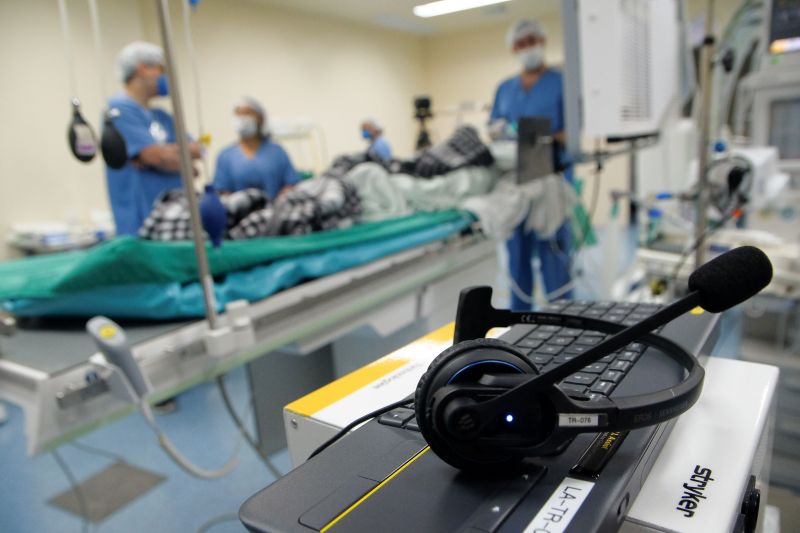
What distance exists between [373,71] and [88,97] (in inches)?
133

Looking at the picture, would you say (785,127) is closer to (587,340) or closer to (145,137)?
(587,340)

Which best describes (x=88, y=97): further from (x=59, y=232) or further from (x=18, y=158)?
(x=59, y=232)

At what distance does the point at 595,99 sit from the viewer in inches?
45.7

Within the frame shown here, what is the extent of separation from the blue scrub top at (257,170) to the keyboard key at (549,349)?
2.53 m

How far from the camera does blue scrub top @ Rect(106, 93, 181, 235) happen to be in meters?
2.29

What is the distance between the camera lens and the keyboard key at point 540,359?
543mm

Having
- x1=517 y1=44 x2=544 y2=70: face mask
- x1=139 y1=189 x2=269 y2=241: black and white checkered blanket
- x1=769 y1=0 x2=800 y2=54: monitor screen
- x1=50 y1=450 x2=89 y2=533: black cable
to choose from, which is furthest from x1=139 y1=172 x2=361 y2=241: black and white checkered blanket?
x1=517 y1=44 x2=544 y2=70: face mask

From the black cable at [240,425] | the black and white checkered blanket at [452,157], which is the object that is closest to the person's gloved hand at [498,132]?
the black and white checkered blanket at [452,157]

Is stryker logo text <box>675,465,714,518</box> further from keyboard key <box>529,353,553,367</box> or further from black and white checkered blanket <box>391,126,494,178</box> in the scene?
black and white checkered blanket <box>391,126,494,178</box>

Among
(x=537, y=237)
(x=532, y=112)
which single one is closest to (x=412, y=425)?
(x=537, y=237)

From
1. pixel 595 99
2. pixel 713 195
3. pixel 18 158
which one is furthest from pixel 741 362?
pixel 18 158

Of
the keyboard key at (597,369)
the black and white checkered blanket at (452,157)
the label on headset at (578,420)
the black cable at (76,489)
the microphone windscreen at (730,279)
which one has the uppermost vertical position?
the black and white checkered blanket at (452,157)

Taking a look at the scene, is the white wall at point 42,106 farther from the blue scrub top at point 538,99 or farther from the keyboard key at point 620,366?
the keyboard key at point 620,366

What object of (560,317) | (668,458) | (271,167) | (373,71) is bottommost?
(668,458)
